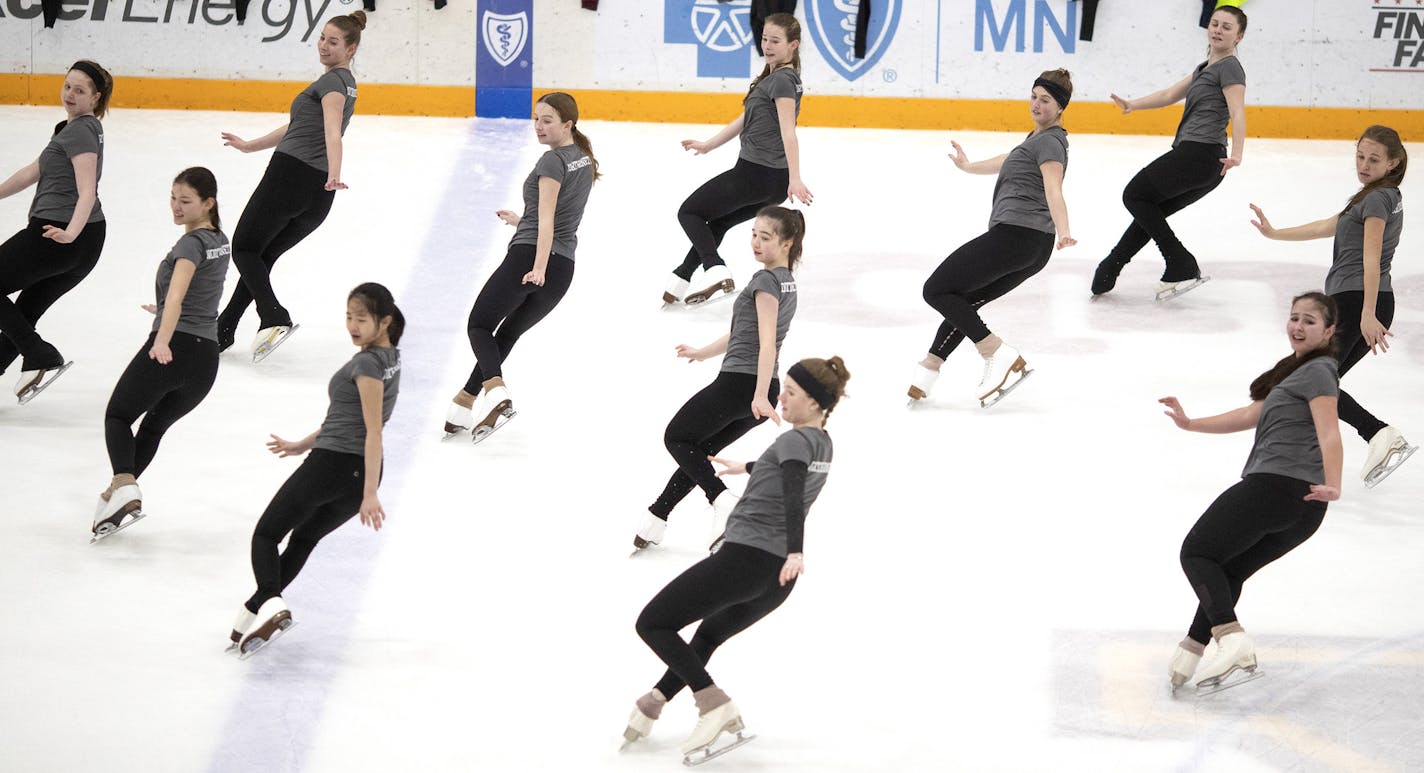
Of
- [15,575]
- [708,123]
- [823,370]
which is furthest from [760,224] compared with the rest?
[708,123]

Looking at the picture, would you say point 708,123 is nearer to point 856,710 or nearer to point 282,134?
point 282,134

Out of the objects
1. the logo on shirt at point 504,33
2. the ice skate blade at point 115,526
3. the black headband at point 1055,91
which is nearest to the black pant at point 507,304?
the ice skate blade at point 115,526

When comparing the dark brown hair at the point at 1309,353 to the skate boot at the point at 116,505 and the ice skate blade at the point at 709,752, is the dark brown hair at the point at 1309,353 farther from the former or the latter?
the skate boot at the point at 116,505

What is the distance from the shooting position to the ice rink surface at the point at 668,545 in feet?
16.1

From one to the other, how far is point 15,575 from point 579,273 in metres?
4.28

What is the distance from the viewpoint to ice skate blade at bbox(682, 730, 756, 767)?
4.70 m

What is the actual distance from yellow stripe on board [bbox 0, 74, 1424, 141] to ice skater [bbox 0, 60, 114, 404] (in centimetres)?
594

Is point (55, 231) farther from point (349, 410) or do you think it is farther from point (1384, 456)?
point (1384, 456)

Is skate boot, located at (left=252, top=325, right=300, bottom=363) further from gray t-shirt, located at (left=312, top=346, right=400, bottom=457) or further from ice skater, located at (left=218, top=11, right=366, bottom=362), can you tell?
gray t-shirt, located at (left=312, top=346, right=400, bottom=457)

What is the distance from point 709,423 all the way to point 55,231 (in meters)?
3.09

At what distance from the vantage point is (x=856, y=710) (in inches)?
199

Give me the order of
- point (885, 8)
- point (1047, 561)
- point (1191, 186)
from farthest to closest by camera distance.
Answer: point (885, 8) → point (1191, 186) → point (1047, 561)

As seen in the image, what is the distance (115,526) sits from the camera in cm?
601

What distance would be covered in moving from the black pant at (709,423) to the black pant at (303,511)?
1.26m
